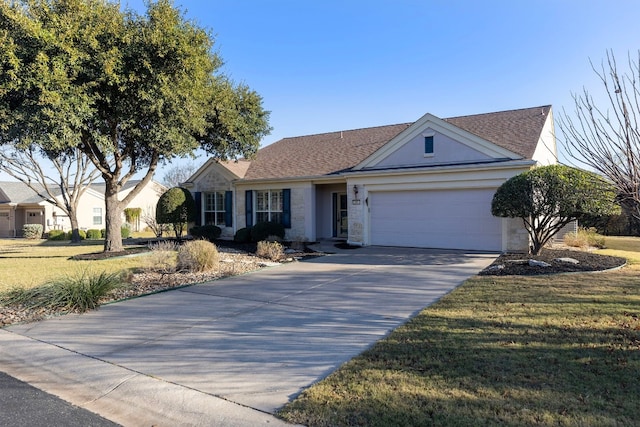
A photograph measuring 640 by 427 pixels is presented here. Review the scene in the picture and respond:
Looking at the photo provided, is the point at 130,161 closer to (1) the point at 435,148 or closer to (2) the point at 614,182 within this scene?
(1) the point at 435,148

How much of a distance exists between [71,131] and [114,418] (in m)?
10.6

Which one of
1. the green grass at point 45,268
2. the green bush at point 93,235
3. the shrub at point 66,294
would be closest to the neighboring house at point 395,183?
the green grass at point 45,268

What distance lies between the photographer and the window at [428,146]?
Result: 15.4 metres

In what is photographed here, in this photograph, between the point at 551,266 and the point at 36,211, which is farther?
the point at 36,211

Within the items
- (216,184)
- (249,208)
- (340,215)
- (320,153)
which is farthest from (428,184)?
(216,184)

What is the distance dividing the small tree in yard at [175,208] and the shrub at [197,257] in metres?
8.51

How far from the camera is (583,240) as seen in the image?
52.1 feet

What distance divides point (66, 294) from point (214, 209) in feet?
45.8

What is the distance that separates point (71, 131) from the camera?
12.0 metres

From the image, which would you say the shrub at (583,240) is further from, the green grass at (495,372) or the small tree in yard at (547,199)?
the green grass at (495,372)

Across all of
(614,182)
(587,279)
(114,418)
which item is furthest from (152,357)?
(587,279)

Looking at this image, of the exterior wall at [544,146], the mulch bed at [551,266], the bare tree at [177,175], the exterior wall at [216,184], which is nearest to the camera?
the mulch bed at [551,266]

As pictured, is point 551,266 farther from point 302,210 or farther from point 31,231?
point 31,231

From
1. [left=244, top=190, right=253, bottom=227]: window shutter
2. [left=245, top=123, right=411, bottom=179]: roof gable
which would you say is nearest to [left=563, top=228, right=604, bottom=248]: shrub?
[left=245, top=123, right=411, bottom=179]: roof gable
